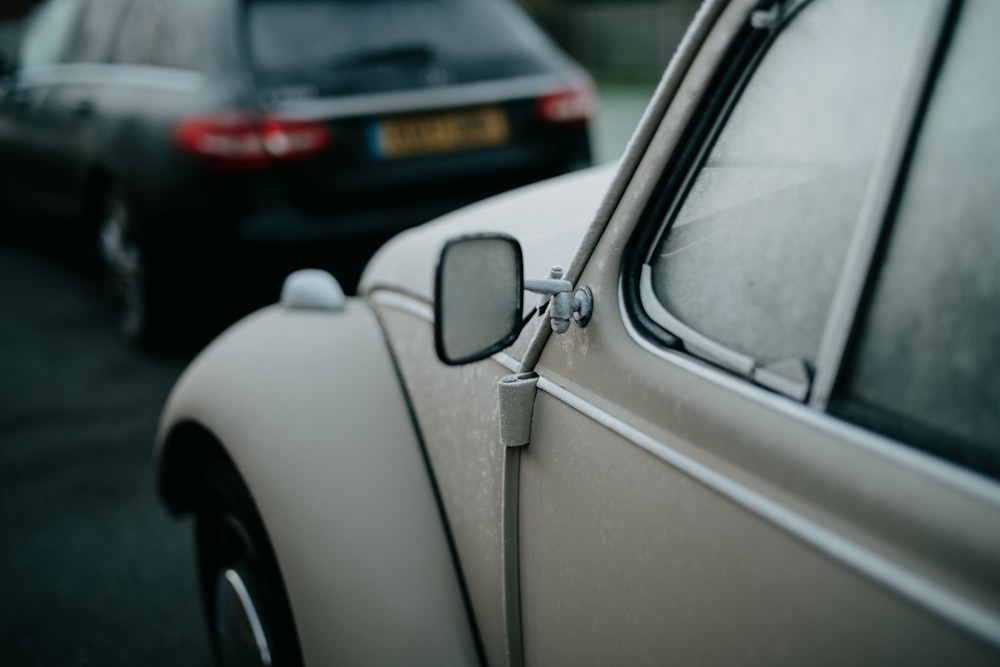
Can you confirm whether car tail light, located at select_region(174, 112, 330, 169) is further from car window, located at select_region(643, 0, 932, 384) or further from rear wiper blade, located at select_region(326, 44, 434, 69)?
car window, located at select_region(643, 0, 932, 384)

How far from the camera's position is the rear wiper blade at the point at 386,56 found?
4176 mm

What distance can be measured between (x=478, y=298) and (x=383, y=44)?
3351 millimetres

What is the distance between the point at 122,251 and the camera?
4.75m

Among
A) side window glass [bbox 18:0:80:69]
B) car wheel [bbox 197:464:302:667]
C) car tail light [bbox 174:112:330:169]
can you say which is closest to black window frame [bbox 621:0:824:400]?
car wheel [bbox 197:464:302:667]

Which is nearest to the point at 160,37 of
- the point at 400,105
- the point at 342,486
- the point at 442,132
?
the point at 400,105

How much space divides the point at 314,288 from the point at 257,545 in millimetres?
614

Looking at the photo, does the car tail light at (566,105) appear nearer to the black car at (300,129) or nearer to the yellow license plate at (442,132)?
the black car at (300,129)

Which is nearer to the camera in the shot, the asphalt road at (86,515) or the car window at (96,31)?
the asphalt road at (86,515)

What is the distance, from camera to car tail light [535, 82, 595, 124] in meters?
4.54

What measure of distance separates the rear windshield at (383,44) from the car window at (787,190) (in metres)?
3.26

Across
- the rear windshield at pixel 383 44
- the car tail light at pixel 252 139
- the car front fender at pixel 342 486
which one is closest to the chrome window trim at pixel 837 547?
the car front fender at pixel 342 486

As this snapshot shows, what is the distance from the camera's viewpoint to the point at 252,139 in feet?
13.1

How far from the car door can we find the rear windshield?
10.5 feet

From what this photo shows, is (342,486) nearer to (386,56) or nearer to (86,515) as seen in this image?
(86,515)
